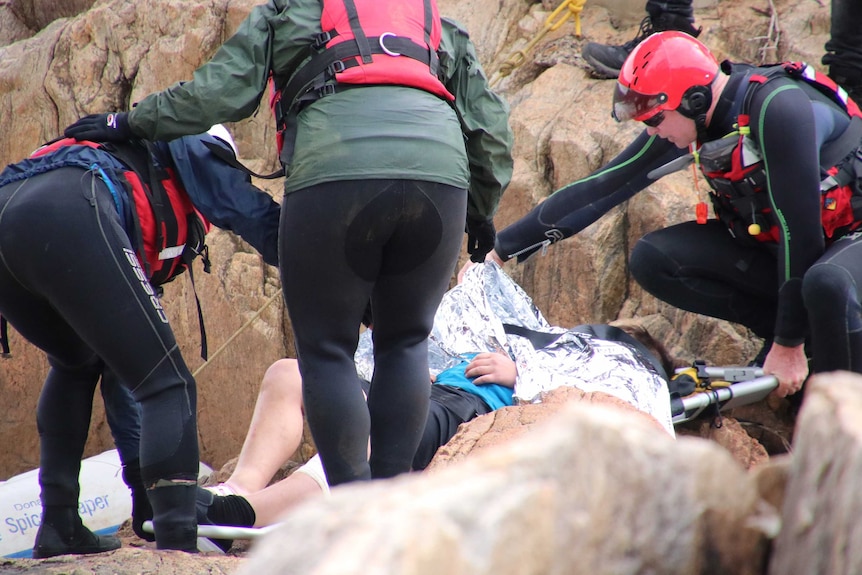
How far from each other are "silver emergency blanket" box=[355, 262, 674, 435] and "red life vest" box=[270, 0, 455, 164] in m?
1.54

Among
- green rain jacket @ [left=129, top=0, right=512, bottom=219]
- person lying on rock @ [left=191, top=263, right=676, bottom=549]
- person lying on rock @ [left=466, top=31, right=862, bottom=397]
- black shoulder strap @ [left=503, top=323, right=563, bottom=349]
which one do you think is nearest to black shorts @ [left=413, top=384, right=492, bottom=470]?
person lying on rock @ [left=191, top=263, right=676, bottom=549]

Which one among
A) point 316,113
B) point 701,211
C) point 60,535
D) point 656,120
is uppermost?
point 316,113

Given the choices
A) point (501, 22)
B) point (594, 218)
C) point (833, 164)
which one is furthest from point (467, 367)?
point (501, 22)

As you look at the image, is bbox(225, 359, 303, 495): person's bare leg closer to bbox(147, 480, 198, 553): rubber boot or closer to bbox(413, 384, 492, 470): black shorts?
bbox(413, 384, 492, 470): black shorts

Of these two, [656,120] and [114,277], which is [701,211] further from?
[114,277]

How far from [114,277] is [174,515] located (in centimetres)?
68

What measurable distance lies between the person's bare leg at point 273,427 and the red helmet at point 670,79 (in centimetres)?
173

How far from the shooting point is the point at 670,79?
361cm

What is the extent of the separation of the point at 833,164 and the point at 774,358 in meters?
0.78

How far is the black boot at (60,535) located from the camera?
2900 millimetres

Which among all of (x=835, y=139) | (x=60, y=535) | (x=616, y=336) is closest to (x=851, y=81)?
(x=835, y=139)

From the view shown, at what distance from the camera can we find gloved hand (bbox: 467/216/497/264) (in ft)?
10.0

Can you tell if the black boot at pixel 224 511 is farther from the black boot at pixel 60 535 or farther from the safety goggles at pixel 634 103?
the safety goggles at pixel 634 103

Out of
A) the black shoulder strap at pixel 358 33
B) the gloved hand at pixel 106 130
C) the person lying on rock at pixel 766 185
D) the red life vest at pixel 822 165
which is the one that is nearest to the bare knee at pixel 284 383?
the gloved hand at pixel 106 130
